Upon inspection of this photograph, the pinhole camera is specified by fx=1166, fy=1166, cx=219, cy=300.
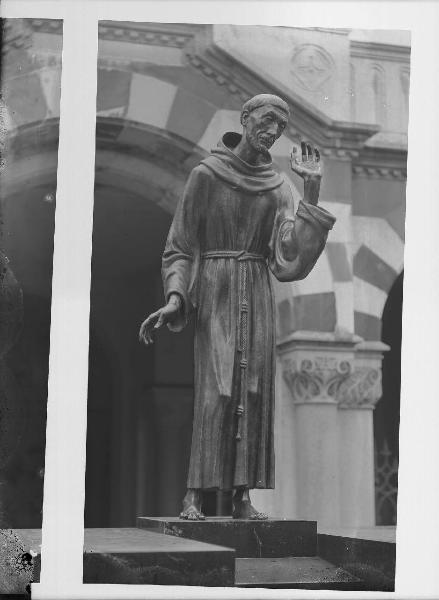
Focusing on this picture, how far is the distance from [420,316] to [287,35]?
108 centimetres

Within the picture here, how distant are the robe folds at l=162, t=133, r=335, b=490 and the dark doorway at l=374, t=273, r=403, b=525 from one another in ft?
2.99

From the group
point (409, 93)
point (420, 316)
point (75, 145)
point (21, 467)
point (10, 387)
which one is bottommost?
point (21, 467)

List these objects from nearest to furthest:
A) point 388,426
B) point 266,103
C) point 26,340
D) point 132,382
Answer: point 266,103
point 26,340
point 388,426
point 132,382

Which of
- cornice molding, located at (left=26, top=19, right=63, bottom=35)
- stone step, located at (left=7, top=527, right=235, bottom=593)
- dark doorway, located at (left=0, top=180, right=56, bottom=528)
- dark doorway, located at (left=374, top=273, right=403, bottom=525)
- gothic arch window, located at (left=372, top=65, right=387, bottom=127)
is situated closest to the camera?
stone step, located at (left=7, top=527, right=235, bottom=593)

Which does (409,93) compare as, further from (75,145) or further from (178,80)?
(75,145)

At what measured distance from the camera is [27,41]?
158 inches

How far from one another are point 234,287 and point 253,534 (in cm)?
71

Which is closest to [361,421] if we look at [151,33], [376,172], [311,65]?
[376,172]

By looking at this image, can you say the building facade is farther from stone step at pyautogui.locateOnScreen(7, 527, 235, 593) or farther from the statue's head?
stone step at pyautogui.locateOnScreen(7, 527, 235, 593)

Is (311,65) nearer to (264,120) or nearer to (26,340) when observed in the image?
(264,120)

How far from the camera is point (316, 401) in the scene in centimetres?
414

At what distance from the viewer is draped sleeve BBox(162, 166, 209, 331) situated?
3.44m

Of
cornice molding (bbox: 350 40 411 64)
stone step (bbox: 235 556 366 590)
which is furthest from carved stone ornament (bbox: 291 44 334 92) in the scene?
stone step (bbox: 235 556 366 590)

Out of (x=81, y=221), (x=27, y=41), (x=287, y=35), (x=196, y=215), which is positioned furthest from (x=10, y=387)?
(x=287, y=35)
